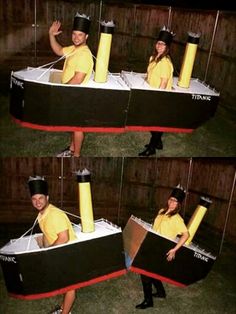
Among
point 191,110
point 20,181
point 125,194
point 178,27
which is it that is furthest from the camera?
point 125,194

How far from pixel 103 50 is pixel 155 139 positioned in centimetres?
105

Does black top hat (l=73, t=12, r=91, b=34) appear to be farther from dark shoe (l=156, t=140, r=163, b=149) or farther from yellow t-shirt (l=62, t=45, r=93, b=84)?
dark shoe (l=156, t=140, r=163, b=149)

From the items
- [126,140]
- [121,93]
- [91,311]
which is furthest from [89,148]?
[91,311]

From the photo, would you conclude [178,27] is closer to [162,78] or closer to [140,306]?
[162,78]

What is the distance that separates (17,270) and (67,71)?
1.71 m

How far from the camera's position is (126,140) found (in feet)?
11.0

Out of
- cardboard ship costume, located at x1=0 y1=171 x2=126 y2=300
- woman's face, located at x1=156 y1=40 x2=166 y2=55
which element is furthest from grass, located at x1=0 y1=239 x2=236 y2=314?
woman's face, located at x1=156 y1=40 x2=166 y2=55

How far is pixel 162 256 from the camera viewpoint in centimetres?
302

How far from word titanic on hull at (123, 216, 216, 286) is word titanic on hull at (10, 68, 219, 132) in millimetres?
1019

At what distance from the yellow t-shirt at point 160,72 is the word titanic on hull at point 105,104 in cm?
7

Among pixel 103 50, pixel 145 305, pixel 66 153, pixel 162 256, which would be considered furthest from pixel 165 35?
pixel 145 305

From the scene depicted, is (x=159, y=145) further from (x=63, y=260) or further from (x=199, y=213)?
(x=63, y=260)

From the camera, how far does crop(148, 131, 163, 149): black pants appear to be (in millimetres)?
3162

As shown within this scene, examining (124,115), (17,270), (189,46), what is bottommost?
(17,270)
